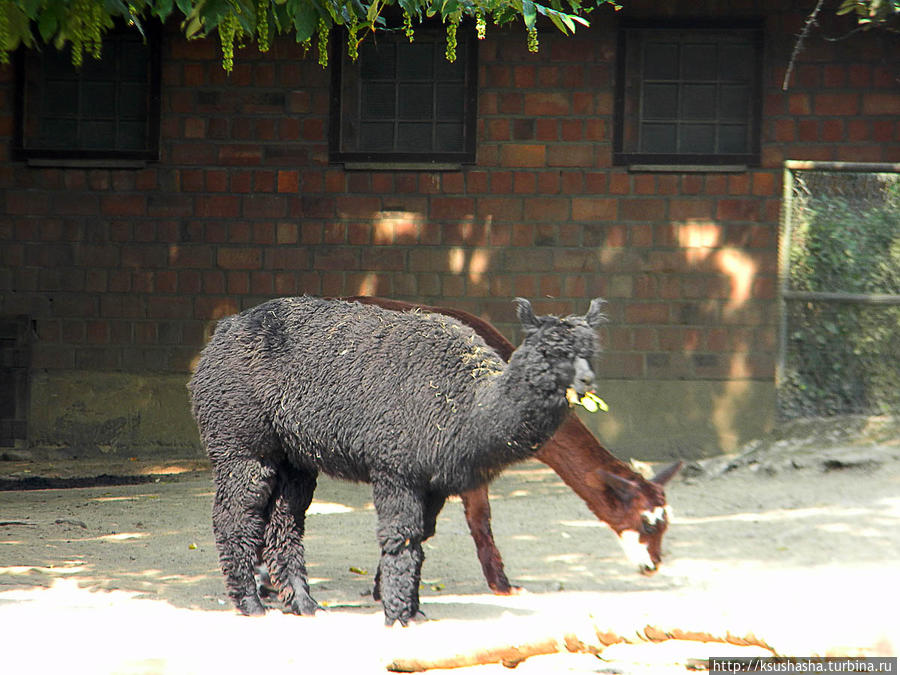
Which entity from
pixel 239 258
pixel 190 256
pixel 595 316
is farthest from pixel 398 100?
pixel 595 316

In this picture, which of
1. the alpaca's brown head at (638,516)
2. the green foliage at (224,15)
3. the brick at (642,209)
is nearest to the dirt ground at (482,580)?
the alpaca's brown head at (638,516)

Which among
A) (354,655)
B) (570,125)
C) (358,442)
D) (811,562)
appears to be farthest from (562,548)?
(570,125)

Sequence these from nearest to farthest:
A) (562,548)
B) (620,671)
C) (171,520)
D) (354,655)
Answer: (354,655) → (620,671) → (562,548) → (171,520)

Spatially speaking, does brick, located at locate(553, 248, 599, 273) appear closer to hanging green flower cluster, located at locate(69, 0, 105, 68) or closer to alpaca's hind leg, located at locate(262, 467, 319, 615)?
alpaca's hind leg, located at locate(262, 467, 319, 615)

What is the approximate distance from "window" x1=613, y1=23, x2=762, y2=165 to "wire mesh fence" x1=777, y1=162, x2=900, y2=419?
0.75 meters

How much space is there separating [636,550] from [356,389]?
166cm

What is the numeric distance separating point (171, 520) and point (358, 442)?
322cm

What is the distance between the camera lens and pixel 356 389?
5.01 meters

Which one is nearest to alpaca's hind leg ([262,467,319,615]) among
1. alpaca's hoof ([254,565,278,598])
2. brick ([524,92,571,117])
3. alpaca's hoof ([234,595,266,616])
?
alpaca's hoof ([234,595,266,616])

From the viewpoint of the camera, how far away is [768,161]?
9.78 m

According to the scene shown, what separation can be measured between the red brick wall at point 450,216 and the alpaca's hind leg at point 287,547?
470 cm

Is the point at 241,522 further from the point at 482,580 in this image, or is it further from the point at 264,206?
the point at 264,206

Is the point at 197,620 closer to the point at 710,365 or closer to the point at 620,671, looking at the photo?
the point at 620,671

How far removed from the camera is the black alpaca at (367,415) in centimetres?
464
